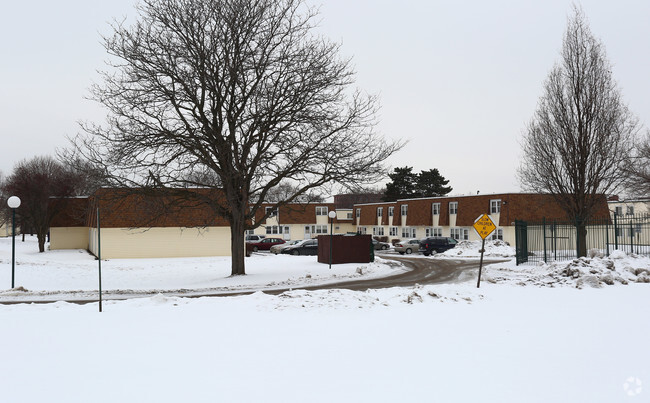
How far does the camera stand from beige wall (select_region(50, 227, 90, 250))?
1948 inches

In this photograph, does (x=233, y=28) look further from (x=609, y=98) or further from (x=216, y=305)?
(x=609, y=98)

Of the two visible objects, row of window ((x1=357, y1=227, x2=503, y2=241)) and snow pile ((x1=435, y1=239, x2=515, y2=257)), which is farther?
row of window ((x1=357, y1=227, x2=503, y2=241))

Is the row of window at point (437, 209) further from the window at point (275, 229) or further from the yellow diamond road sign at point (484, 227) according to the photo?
the yellow diamond road sign at point (484, 227)

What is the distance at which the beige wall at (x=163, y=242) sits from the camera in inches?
1503

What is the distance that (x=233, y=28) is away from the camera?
20.8 m

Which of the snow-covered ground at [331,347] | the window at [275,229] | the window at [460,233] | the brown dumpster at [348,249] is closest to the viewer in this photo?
the snow-covered ground at [331,347]

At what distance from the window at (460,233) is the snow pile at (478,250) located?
318 inches

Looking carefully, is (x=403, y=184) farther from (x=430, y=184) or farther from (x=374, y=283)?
(x=374, y=283)

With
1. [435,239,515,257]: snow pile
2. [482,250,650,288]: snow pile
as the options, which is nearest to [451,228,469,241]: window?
[435,239,515,257]: snow pile

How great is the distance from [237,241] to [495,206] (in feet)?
114

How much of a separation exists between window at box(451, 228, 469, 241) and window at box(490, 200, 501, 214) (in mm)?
4009

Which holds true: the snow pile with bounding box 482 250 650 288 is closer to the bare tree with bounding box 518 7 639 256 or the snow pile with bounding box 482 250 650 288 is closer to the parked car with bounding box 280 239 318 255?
the bare tree with bounding box 518 7 639 256

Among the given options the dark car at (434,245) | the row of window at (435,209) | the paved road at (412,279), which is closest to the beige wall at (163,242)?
the row of window at (435,209)

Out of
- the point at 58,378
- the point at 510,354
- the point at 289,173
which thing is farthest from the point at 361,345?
the point at 289,173
